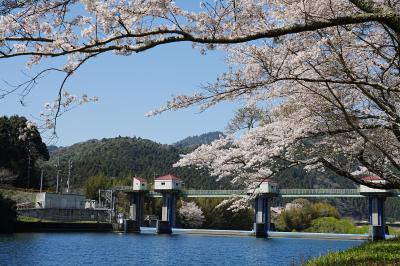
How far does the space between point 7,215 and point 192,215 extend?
3440 cm

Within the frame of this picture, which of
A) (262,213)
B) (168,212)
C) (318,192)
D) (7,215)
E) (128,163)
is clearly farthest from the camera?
(128,163)

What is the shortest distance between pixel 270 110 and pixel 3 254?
560 inches

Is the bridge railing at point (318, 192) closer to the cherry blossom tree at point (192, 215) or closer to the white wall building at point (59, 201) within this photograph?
the cherry blossom tree at point (192, 215)

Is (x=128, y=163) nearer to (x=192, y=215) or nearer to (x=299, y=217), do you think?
(x=192, y=215)

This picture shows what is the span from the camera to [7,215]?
3866cm

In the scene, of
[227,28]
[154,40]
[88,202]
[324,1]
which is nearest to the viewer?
[154,40]

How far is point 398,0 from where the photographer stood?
6883 mm

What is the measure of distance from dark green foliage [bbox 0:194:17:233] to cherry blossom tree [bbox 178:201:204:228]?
109ft

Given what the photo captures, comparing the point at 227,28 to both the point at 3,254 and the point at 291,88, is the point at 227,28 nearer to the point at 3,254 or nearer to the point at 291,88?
the point at 291,88

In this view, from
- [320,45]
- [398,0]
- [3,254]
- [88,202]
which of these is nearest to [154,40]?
[320,45]

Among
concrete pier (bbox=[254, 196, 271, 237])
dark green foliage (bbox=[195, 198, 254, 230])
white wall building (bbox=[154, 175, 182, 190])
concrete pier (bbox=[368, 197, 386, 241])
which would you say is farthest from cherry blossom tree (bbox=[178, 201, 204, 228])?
concrete pier (bbox=[368, 197, 386, 241])

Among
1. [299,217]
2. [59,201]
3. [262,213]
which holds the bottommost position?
[299,217]

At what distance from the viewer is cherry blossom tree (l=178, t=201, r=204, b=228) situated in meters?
69.6

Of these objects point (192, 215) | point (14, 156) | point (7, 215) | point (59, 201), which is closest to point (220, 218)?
point (192, 215)
